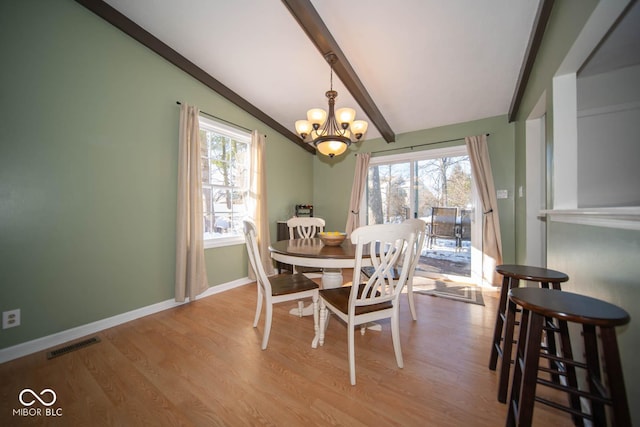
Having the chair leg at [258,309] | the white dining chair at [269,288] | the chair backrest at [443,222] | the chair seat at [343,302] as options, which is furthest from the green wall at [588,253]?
the chair leg at [258,309]

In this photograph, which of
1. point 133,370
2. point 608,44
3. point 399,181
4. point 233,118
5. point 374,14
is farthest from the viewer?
point 399,181

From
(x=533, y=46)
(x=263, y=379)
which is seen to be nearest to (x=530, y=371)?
(x=263, y=379)

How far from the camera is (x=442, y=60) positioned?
2506 mm

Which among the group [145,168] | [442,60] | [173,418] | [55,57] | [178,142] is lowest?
[173,418]

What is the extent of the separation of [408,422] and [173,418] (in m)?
1.20

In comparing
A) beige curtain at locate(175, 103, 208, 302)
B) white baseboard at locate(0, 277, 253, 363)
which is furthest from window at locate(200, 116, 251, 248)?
white baseboard at locate(0, 277, 253, 363)

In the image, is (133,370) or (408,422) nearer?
(408,422)

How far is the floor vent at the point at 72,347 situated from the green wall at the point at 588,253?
125 inches

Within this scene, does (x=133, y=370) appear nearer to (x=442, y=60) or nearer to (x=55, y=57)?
(x=55, y=57)

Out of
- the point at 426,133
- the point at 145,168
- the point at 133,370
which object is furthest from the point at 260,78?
the point at 133,370

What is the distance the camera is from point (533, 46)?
204 cm

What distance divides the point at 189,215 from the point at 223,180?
0.80 metres

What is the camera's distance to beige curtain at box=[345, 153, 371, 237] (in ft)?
13.9

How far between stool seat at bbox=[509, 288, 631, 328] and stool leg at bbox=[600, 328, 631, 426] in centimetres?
8
